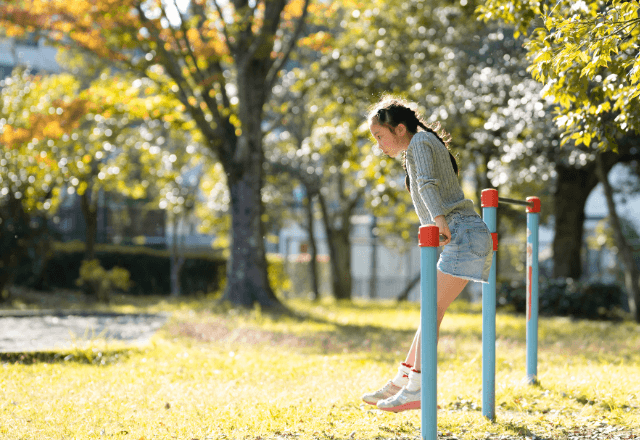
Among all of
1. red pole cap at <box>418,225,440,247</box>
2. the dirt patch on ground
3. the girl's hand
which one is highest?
the girl's hand

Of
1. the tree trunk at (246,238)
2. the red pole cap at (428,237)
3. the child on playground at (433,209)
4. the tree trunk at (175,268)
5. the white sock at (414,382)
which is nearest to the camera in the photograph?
the red pole cap at (428,237)

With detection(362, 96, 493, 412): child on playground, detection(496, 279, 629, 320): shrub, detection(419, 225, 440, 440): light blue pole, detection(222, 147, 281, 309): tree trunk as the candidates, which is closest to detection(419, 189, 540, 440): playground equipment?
detection(419, 225, 440, 440): light blue pole

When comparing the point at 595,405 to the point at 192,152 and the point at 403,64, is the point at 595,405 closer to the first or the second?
the point at 403,64

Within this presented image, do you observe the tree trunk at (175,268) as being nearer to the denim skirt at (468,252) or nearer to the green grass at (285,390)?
the green grass at (285,390)

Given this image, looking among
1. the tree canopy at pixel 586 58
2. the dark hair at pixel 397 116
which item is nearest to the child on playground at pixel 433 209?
the dark hair at pixel 397 116

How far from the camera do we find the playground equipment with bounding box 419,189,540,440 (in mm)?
2932

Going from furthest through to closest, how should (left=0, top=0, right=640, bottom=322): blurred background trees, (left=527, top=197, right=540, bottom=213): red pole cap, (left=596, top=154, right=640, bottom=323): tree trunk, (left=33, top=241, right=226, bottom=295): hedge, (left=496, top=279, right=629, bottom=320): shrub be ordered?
(left=33, top=241, right=226, bottom=295): hedge < (left=496, top=279, right=629, bottom=320): shrub < (left=596, top=154, right=640, bottom=323): tree trunk < (left=0, top=0, right=640, bottom=322): blurred background trees < (left=527, top=197, right=540, bottom=213): red pole cap

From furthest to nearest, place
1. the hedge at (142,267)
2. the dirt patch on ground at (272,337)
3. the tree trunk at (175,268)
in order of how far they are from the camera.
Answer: the tree trunk at (175,268), the hedge at (142,267), the dirt patch on ground at (272,337)

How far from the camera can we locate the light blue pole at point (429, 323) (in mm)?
2908

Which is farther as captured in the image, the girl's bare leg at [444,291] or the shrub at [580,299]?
the shrub at [580,299]

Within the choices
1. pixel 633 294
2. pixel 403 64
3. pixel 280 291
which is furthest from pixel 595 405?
pixel 280 291

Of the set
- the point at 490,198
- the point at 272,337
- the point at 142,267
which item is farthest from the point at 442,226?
the point at 142,267

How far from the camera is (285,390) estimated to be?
15.4ft

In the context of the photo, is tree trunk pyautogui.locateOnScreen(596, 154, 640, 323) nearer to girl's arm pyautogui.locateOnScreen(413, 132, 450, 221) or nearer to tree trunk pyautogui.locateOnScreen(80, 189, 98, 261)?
girl's arm pyautogui.locateOnScreen(413, 132, 450, 221)
